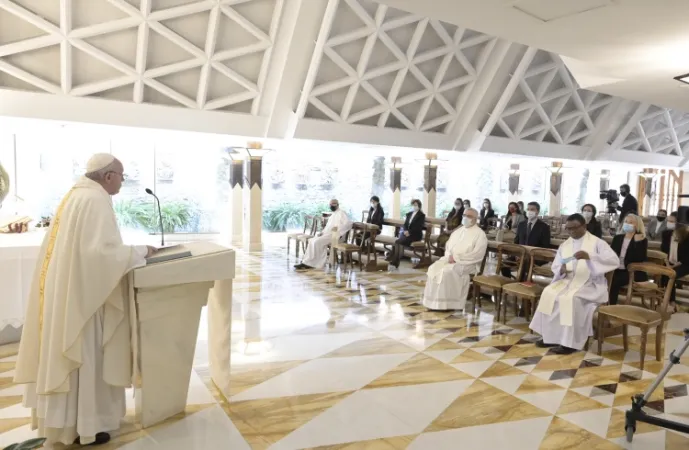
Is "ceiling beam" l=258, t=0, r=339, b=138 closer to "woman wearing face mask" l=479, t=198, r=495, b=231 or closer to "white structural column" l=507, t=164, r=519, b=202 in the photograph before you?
"woman wearing face mask" l=479, t=198, r=495, b=231

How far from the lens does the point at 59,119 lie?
28.6ft

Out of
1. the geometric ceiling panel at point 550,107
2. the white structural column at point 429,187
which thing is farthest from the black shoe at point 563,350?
the white structural column at point 429,187

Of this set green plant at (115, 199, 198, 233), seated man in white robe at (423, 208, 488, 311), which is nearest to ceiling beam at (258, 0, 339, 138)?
green plant at (115, 199, 198, 233)

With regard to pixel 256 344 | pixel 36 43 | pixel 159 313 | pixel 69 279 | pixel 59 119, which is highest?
pixel 36 43

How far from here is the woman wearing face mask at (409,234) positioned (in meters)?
9.95

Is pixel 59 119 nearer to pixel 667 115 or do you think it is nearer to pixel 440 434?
pixel 440 434

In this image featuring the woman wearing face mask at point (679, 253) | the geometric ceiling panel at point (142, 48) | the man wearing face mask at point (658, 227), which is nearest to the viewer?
the woman wearing face mask at point (679, 253)

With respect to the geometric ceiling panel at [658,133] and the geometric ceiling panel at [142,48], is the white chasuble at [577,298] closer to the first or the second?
the geometric ceiling panel at [142,48]

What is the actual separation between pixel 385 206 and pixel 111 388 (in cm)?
1405

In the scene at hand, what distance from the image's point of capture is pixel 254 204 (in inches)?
472

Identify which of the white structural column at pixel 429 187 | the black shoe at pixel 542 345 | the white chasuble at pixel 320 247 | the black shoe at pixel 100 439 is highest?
the white structural column at pixel 429 187

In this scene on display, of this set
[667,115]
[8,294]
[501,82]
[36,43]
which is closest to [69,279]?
[8,294]

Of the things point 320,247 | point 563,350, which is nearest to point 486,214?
point 320,247

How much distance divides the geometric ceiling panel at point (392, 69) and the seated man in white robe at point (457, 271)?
5049mm
